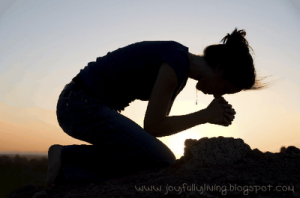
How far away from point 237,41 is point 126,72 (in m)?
1.26

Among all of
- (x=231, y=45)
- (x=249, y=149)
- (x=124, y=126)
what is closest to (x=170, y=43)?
(x=231, y=45)

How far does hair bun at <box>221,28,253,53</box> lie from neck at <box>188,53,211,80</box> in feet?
1.04

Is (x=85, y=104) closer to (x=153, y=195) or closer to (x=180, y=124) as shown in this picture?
(x=180, y=124)

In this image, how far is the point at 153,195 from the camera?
5.54 ft

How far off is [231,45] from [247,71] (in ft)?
1.09

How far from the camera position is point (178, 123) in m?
2.36

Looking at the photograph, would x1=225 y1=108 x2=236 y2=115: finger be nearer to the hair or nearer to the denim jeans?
the hair

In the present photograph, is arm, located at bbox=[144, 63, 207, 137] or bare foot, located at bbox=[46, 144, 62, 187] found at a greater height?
arm, located at bbox=[144, 63, 207, 137]

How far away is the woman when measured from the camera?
2391mm

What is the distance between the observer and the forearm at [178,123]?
7.71 ft

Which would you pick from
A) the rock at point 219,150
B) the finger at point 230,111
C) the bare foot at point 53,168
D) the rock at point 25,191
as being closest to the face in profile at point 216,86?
the finger at point 230,111

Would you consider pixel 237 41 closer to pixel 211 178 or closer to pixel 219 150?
pixel 219 150

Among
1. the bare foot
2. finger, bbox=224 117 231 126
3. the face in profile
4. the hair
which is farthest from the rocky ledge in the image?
the hair

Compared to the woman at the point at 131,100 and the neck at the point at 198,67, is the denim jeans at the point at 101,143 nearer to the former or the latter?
the woman at the point at 131,100
